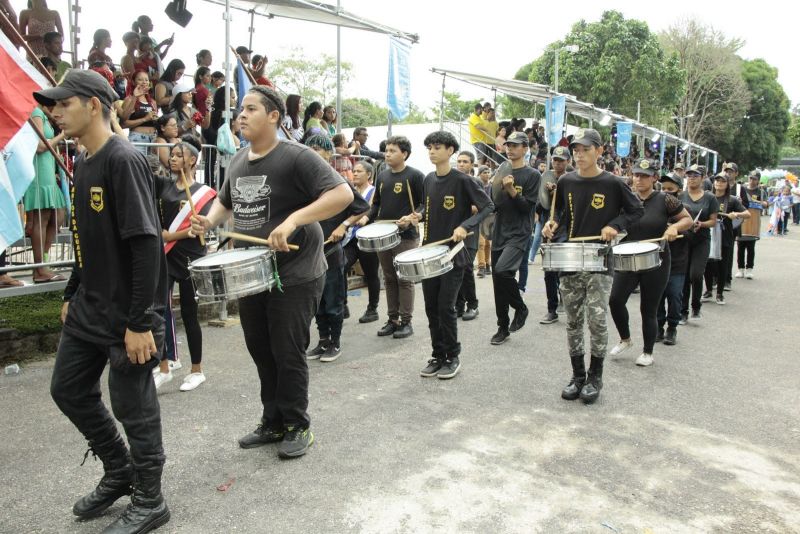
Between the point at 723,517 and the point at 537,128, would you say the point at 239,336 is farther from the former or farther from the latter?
the point at 537,128

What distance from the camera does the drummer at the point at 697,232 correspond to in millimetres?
8414

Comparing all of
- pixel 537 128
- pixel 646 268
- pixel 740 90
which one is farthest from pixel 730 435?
pixel 740 90

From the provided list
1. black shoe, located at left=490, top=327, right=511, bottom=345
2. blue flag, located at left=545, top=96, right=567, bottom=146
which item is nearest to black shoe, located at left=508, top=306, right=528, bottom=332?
black shoe, located at left=490, top=327, right=511, bottom=345

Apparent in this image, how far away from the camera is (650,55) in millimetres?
33531

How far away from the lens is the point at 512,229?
7.39 metres

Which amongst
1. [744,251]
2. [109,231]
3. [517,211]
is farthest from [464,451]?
[744,251]

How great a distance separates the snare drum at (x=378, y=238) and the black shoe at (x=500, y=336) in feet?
5.31

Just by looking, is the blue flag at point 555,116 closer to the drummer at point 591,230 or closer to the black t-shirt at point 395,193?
the black t-shirt at point 395,193

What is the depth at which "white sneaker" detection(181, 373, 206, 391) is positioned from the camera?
5.32 m

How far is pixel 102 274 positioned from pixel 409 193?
168 inches

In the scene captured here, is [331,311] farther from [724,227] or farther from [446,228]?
[724,227]

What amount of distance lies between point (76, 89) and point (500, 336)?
5.15 m

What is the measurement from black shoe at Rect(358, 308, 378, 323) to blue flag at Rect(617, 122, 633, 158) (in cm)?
1625

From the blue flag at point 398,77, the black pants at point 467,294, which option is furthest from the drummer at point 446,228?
the blue flag at point 398,77
